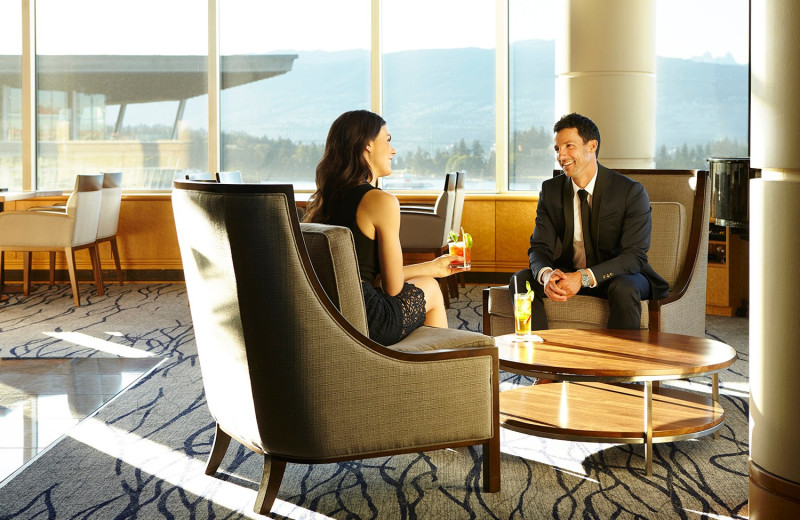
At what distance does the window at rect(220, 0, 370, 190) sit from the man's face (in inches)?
188

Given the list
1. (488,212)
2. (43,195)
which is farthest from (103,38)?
(488,212)

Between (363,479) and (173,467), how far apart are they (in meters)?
0.69

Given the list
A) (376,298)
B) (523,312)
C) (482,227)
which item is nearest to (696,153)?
(482,227)

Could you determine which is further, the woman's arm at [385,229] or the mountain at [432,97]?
the mountain at [432,97]

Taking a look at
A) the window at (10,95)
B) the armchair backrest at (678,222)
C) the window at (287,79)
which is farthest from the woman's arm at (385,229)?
the window at (10,95)

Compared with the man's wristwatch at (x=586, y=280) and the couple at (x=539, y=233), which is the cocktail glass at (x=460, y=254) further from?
the man's wristwatch at (x=586, y=280)

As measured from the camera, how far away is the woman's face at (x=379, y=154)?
3.40m

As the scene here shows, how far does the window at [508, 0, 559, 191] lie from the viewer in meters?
8.48

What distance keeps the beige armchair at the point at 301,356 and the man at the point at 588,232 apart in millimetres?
1347

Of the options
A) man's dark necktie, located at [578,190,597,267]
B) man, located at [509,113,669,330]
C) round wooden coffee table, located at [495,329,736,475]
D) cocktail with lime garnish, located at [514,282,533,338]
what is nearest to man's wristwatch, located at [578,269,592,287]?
man, located at [509,113,669,330]

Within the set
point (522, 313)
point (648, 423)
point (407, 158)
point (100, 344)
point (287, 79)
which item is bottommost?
point (100, 344)

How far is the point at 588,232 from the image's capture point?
4328mm

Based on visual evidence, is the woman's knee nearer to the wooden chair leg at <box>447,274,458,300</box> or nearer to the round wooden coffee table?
the round wooden coffee table

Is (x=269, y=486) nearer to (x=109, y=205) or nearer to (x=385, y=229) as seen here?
(x=385, y=229)
